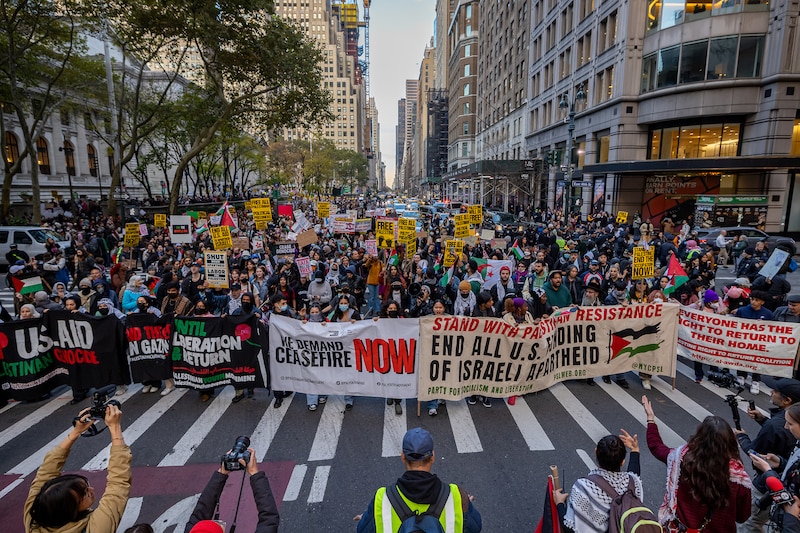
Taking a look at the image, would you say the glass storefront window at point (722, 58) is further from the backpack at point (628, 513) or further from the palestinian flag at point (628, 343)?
the backpack at point (628, 513)

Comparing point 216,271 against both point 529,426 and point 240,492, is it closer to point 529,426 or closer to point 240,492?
point 529,426

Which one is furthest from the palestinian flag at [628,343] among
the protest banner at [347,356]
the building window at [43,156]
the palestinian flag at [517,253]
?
the building window at [43,156]

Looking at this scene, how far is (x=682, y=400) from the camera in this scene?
708 centimetres

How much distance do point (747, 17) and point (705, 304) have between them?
1044 inches

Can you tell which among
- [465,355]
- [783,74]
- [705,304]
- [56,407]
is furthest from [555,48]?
[56,407]

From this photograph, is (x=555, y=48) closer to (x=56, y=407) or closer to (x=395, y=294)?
(x=395, y=294)

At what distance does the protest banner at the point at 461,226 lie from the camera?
45.2 ft

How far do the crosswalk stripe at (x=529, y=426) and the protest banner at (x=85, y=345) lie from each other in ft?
21.6

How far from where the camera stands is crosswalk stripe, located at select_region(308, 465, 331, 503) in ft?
15.9

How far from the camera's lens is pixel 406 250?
14.0 metres

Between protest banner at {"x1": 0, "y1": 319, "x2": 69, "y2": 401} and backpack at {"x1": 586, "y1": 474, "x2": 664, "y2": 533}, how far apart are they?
27.1 feet

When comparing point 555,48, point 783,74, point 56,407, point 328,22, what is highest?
point 328,22

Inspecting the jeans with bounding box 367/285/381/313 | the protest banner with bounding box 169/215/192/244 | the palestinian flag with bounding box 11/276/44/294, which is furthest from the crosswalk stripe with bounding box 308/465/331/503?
the protest banner with bounding box 169/215/192/244

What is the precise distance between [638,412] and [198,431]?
6648 mm
